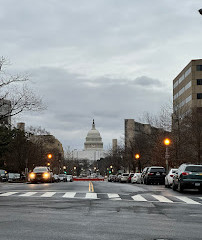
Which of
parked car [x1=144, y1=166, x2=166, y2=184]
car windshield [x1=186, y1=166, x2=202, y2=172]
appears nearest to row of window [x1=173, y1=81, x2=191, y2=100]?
parked car [x1=144, y1=166, x2=166, y2=184]

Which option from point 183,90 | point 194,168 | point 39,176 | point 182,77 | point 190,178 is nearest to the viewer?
point 190,178

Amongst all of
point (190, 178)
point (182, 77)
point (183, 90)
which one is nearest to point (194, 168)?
point (190, 178)

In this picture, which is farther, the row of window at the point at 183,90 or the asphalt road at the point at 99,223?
the row of window at the point at 183,90

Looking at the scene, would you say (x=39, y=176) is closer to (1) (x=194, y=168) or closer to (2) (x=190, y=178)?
(1) (x=194, y=168)

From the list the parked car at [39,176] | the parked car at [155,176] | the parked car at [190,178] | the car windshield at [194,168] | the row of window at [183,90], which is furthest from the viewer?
the row of window at [183,90]

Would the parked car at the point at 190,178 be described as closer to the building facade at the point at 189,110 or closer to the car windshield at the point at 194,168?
the car windshield at the point at 194,168

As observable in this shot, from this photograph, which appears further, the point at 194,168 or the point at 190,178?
the point at 194,168

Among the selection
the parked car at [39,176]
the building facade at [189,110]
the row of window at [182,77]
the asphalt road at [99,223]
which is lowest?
the asphalt road at [99,223]

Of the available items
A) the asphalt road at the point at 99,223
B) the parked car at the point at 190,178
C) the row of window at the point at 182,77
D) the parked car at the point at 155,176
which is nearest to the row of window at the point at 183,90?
the row of window at the point at 182,77

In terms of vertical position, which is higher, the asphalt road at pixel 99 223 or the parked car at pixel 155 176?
the parked car at pixel 155 176

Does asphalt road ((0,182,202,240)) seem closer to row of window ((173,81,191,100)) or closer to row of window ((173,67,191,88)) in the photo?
Answer: row of window ((173,81,191,100))

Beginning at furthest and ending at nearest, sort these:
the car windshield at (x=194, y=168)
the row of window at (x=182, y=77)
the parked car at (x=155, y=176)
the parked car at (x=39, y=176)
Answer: the row of window at (x=182, y=77) < the parked car at (x=39, y=176) < the parked car at (x=155, y=176) < the car windshield at (x=194, y=168)

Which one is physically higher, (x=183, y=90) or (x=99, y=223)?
(x=183, y=90)

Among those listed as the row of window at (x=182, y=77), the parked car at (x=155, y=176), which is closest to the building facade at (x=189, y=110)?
the row of window at (x=182, y=77)
